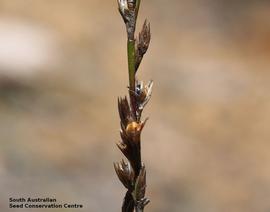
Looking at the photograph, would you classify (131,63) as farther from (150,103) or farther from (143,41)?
(150,103)

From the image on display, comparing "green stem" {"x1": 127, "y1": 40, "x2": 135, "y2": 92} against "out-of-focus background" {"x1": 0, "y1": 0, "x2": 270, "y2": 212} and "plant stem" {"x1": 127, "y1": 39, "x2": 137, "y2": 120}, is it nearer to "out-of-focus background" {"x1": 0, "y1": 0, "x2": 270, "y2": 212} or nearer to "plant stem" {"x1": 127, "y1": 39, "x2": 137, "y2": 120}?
"plant stem" {"x1": 127, "y1": 39, "x2": 137, "y2": 120}

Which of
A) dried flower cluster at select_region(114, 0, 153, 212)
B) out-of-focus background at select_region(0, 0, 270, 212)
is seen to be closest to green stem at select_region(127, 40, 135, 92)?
dried flower cluster at select_region(114, 0, 153, 212)

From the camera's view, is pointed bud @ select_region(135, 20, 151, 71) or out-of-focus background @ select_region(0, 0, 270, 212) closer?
pointed bud @ select_region(135, 20, 151, 71)

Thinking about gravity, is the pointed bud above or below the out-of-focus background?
above

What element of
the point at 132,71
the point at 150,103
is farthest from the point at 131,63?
the point at 150,103

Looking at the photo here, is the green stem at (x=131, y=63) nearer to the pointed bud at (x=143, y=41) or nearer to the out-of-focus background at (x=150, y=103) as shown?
the pointed bud at (x=143, y=41)
